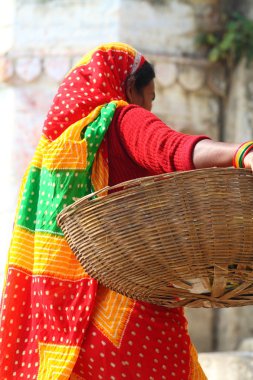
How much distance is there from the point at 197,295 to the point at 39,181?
682mm

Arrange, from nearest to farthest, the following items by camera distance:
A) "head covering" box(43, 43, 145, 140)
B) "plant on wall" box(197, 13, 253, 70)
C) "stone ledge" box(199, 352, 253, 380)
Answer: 1. "head covering" box(43, 43, 145, 140)
2. "stone ledge" box(199, 352, 253, 380)
3. "plant on wall" box(197, 13, 253, 70)

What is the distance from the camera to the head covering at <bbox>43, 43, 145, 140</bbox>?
295 cm

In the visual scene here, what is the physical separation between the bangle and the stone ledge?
8.66ft

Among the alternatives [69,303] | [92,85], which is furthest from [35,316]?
[92,85]

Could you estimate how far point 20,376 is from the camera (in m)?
2.82

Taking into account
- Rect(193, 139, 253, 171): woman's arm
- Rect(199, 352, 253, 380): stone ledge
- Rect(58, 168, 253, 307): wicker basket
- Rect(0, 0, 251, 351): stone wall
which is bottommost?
Rect(199, 352, 253, 380): stone ledge

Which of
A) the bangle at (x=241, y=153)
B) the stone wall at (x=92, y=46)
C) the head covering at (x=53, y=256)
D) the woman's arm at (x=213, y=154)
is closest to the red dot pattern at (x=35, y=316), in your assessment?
the head covering at (x=53, y=256)

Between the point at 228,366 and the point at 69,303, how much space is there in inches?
88.6

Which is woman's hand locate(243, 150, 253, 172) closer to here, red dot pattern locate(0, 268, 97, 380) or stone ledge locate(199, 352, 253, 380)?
red dot pattern locate(0, 268, 97, 380)

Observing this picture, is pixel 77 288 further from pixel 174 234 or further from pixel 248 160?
pixel 248 160

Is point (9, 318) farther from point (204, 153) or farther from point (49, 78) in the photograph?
point (49, 78)

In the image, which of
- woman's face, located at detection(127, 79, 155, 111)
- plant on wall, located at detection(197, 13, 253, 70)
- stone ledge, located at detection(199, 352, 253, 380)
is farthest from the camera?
plant on wall, located at detection(197, 13, 253, 70)

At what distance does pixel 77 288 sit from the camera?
2809mm

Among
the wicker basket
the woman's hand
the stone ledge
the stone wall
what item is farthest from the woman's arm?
A: the stone wall
